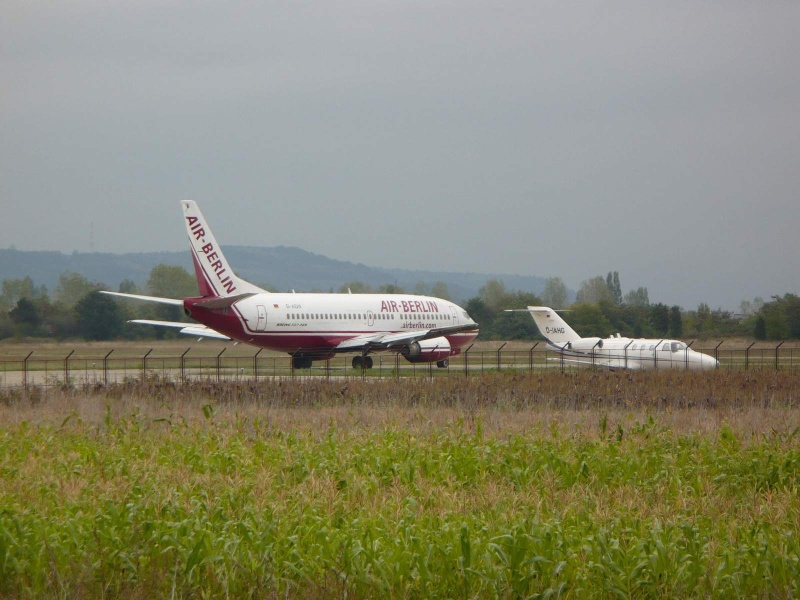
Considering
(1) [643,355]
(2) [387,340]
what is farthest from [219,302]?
(1) [643,355]

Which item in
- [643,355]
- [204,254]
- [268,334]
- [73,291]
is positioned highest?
[73,291]

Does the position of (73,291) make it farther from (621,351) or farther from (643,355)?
(643,355)

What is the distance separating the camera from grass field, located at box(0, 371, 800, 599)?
823cm

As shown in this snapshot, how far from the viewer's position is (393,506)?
35.2ft

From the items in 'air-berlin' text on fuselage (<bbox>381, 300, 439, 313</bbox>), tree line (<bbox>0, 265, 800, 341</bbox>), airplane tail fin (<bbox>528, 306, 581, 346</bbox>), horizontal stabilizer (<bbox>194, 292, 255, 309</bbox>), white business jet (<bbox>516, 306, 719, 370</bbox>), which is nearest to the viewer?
white business jet (<bbox>516, 306, 719, 370</bbox>)

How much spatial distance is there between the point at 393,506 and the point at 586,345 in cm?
3596

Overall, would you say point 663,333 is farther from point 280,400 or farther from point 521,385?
point 280,400

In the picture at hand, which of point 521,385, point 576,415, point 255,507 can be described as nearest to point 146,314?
point 521,385

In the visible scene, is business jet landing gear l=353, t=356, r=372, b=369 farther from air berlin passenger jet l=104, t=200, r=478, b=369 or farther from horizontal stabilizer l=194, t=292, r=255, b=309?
horizontal stabilizer l=194, t=292, r=255, b=309

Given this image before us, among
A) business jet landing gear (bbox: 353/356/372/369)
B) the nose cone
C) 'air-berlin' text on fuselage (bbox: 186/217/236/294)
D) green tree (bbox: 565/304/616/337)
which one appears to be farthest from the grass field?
green tree (bbox: 565/304/616/337)

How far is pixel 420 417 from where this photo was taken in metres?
18.7

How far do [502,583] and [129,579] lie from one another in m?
3.18

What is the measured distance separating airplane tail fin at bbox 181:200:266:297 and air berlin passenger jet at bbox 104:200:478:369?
0.14 feet

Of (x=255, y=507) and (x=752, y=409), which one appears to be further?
(x=752, y=409)
